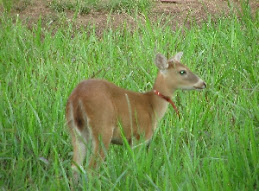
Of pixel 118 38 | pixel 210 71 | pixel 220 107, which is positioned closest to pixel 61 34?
pixel 118 38

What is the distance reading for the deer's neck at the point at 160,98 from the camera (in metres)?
4.50

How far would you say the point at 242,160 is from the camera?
3617 mm

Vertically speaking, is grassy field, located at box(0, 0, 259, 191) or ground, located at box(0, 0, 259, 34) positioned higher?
ground, located at box(0, 0, 259, 34)

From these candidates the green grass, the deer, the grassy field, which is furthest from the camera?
the green grass

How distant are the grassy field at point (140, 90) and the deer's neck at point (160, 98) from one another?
0.10m

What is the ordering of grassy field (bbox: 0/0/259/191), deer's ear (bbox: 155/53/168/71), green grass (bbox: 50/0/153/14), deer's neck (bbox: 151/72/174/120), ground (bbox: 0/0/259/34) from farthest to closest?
green grass (bbox: 50/0/153/14) → ground (bbox: 0/0/259/34) → deer's ear (bbox: 155/53/168/71) → deer's neck (bbox: 151/72/174/120) → grassy field (bbox: 0/0/259/191)

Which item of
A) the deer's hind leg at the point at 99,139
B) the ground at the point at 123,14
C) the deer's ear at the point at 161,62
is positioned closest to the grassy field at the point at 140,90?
the deer's hind leg at the point at 99,139

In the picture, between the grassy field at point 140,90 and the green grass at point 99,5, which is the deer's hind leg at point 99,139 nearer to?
the grassy field at point 140,90

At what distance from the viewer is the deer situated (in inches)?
149

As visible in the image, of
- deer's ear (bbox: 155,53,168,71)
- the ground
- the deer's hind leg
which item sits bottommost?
the deer's hind leg

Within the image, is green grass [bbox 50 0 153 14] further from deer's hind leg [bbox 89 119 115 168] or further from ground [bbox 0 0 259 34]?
deer's hind leg [bbox 89 119 115 168]

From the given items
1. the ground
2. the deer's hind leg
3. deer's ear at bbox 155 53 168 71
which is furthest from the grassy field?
deer's ear at bbox 155 53 168 71

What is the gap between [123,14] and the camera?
7.55 metres

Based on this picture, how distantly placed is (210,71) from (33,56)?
5.29 ft
